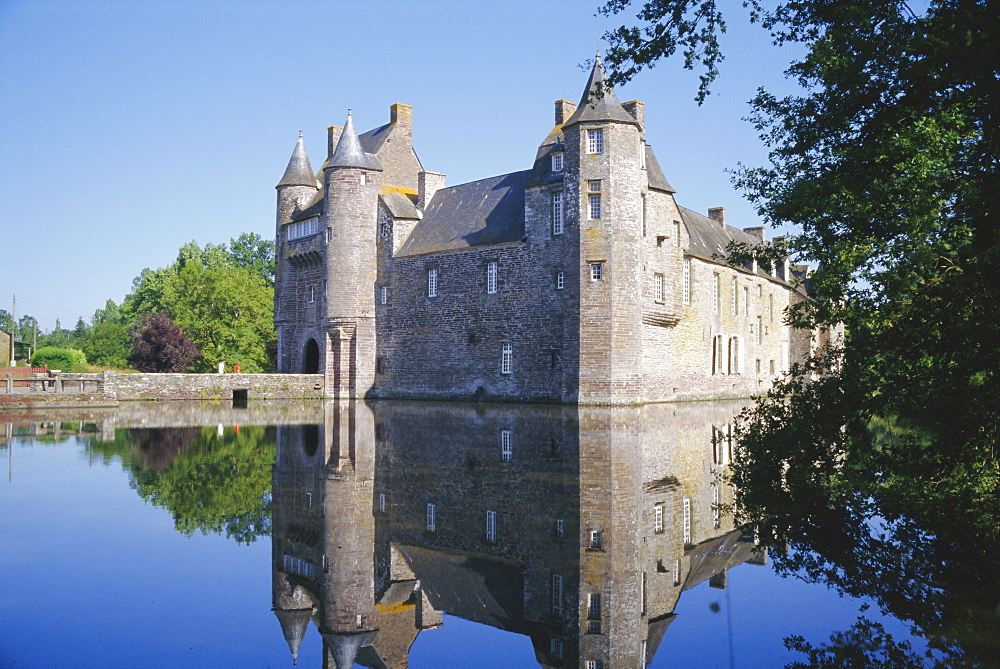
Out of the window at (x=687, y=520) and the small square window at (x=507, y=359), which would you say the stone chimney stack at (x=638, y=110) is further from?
the window at (x=687, y=520)

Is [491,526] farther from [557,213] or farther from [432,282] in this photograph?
[432,282]

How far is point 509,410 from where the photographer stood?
26.4 metres

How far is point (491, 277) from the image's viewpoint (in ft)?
106

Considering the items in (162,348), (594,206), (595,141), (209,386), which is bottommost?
(209,386)

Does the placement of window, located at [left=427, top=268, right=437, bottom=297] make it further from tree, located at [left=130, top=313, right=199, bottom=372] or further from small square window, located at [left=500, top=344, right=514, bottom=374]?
tree, located at [left=130, top=313, right=199, bottom=372]

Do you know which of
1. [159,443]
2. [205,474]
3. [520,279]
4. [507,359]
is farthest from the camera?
[507,359]

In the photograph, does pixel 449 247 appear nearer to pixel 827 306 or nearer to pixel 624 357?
pixel 624 357

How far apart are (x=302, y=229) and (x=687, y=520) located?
3436 cm

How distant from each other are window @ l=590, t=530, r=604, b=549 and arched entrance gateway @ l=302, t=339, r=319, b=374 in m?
33.6

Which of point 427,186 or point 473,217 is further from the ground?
point 427,186

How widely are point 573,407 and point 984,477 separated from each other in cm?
1878

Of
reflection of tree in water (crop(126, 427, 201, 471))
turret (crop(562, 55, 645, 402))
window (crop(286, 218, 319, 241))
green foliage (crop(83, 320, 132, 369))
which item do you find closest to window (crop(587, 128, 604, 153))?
turret (crop(562, 55, 645, 402))

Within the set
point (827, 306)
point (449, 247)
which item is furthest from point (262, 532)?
point (449, 247)

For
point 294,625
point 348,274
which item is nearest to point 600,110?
point 348,274
